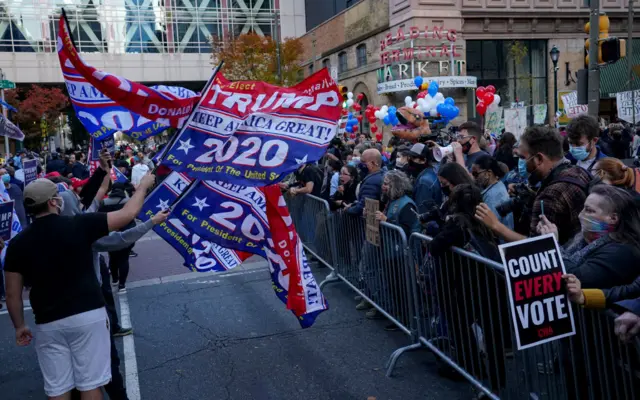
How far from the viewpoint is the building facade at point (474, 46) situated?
2525 cm

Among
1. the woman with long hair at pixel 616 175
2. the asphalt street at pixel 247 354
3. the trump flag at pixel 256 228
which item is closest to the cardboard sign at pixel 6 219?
the asphalt street at pixel 247 354

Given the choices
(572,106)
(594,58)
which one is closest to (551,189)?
(594,58)

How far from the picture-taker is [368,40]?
1163 inches

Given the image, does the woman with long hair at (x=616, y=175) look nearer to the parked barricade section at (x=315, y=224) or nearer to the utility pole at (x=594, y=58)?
the parked barricade section at (x=315, y=224)

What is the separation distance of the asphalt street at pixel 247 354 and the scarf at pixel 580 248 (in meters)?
1.58

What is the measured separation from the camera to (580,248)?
344 cm

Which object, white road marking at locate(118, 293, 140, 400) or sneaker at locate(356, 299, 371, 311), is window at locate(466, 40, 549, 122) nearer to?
sneaker at locate(356, 299, 371, 311)

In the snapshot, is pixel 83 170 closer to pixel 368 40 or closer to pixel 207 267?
pixel 207 267

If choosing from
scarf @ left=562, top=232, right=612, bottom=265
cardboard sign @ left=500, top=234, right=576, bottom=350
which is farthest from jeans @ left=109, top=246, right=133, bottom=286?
cardboard sign @ left=500, top=234, right=576, bottom=350

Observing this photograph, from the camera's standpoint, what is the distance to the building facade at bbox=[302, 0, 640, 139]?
25250 mm

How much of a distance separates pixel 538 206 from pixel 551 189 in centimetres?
15

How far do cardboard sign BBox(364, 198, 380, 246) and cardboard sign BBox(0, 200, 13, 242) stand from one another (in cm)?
401

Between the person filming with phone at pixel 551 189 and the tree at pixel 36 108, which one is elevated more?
the tree at pixel 36 108

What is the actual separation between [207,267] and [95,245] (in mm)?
1032
